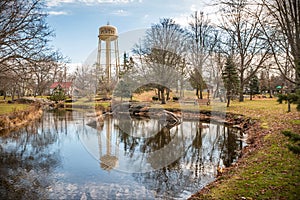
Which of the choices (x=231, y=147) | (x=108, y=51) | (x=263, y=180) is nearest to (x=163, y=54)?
(x=108, y=51)

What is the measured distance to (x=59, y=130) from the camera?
543 inches

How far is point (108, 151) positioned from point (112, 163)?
1558 mm

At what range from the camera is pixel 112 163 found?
7562 millimetres

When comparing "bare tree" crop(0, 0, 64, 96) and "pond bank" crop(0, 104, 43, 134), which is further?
"pond bank" crop(0, 104, 43, 134)

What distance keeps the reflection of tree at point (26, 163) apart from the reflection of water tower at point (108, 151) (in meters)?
1.49

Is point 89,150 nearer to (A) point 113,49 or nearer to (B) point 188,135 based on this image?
(B) point 188,135

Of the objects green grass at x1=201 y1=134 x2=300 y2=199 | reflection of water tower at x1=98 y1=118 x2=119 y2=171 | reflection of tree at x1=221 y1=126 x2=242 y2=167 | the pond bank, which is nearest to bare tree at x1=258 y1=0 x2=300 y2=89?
green grass at x1=201 y1=134 x2=300 y2=199

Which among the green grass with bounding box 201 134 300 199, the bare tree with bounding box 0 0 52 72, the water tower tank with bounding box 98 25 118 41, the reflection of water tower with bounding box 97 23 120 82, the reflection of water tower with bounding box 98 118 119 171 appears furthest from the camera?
the reflection of water tower with bounding box 97 23 120 82

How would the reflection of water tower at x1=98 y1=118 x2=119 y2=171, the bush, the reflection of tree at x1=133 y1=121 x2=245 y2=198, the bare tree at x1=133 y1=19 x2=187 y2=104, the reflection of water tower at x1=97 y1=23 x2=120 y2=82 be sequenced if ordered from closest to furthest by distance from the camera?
the reflection of tree at x1=133 y1=121 x2=245 y2=198 → the reflection of water tower at x1=98 y1=118 x2=119 y2=171 → the bare tree at x1=133 y1=19 x2=187 y2=104 → the reflection of water tower at x1=97 y1=23 x2=120 y2=82 → the bush

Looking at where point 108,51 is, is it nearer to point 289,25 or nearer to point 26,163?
point 26,163

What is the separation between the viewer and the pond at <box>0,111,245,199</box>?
17.9 feet

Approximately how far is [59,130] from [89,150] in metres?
5.47

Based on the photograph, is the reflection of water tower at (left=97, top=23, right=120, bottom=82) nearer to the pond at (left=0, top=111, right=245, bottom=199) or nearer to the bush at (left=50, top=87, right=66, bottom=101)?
the bush at (left=50, top=87, right=66, bottom=101)

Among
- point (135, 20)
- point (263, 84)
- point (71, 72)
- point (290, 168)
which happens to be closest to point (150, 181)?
point (290, 168)
